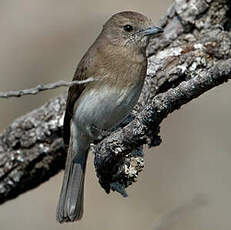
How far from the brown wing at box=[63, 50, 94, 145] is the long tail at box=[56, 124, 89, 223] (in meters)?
0.16

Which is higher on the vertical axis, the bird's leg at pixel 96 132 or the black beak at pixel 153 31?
the black beak at pixel 153 31

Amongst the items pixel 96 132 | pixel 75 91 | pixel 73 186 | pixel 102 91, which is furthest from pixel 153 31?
pixel 73 186

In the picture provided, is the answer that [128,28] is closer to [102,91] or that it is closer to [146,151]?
[102,91]

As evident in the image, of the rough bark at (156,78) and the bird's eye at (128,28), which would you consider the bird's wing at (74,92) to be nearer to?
the rough bark at (156,78)

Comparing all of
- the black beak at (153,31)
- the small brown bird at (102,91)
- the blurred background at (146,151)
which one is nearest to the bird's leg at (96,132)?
the small brown bird at (102,91)

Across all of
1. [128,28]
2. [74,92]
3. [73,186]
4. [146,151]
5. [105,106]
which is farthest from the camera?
[146,151]

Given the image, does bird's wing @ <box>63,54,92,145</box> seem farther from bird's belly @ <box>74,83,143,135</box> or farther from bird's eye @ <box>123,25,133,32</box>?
bird's eye @ <box>123,25,133,32</box>

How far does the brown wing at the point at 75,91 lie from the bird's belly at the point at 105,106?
2.3 inches

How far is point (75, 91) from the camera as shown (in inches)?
248

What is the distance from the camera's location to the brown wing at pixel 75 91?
20.1 feet

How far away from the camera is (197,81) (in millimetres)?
4117

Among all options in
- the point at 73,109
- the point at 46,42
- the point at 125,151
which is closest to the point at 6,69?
the point at 46,42

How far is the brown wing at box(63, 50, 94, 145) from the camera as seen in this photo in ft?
20.1

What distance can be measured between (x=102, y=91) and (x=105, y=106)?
→ 0.11 meters
